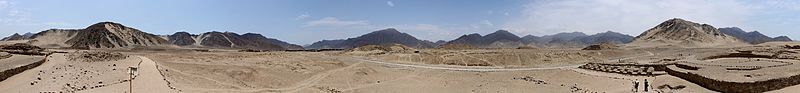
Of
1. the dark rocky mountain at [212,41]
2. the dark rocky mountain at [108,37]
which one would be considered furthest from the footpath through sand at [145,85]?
the dark rocky mountain at [212,41]

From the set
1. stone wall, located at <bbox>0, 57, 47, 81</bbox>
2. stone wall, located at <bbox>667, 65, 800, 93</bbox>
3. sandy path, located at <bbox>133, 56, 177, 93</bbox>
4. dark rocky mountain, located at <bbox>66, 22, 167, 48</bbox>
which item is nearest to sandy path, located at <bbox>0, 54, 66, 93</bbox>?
stone wall, located at <bbox>0, 57, 47, 81</bbox>

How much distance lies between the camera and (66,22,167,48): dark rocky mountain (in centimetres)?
7251

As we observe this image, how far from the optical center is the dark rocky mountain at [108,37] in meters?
72.5

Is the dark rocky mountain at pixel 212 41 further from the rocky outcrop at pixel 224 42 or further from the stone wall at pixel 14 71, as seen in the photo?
the stone wall at pixel 14 71

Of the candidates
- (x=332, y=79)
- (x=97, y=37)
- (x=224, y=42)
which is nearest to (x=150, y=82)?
(x=332, y=79)

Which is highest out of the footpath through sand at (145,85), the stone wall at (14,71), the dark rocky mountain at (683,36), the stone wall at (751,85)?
the dark rocky mountain at (683,36)

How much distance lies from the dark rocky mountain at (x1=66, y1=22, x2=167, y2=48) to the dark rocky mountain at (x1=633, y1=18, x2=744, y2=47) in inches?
2673

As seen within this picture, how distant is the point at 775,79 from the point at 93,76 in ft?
71.7

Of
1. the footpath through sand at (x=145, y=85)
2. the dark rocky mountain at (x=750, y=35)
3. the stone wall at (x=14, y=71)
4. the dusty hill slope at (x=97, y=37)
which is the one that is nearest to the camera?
the footpath through sand at (x=145, y=85)

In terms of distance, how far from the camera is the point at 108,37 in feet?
247

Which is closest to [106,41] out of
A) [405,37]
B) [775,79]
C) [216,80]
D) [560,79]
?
[216,80]

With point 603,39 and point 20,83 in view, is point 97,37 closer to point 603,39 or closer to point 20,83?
point 20,83

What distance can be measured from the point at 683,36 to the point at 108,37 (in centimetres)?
7349

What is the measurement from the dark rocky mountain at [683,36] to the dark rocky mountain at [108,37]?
223ft
